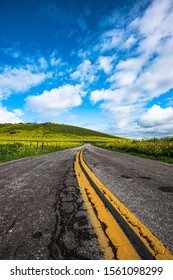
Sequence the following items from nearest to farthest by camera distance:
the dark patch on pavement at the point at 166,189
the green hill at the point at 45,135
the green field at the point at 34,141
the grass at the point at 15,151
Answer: the dark patch on pavement at the point at 166,189 → the grass at the point at 15,151 → the green field at the point at 34,141 → the green hill at the point at 45,135

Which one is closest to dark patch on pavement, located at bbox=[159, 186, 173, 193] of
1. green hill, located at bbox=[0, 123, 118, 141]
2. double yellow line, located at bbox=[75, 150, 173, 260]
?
double yellow line, located at bbox=[75, 150, 173, 260]

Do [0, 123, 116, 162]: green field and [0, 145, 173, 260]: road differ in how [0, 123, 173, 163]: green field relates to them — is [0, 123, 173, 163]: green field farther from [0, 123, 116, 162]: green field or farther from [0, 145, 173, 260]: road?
[0, 145, 173, 260]: road

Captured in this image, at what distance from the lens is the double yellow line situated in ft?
5.66

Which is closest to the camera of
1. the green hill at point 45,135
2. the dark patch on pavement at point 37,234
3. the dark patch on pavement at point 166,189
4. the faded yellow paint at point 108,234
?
the faded yellow paint at point 108,234

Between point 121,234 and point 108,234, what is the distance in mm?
137

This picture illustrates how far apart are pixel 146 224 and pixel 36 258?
4.31ft

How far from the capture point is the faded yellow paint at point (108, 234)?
5.65 feet

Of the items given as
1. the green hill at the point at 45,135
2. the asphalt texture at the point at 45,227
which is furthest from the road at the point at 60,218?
the green hill at the point at 45,135

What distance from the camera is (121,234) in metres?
2.06

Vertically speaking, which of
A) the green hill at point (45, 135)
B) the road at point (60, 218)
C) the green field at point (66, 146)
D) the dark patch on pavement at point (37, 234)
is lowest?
the dark patch on pavement at point (37, 234)

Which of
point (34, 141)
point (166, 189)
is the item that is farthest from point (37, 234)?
point (34, 141)

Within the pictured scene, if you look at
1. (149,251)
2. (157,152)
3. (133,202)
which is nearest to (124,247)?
(149,251)

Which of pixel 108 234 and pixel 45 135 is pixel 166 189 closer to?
pixel 108 234

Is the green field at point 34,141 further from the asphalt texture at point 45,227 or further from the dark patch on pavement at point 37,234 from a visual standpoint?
the dark patch on pavement at point 37,234
